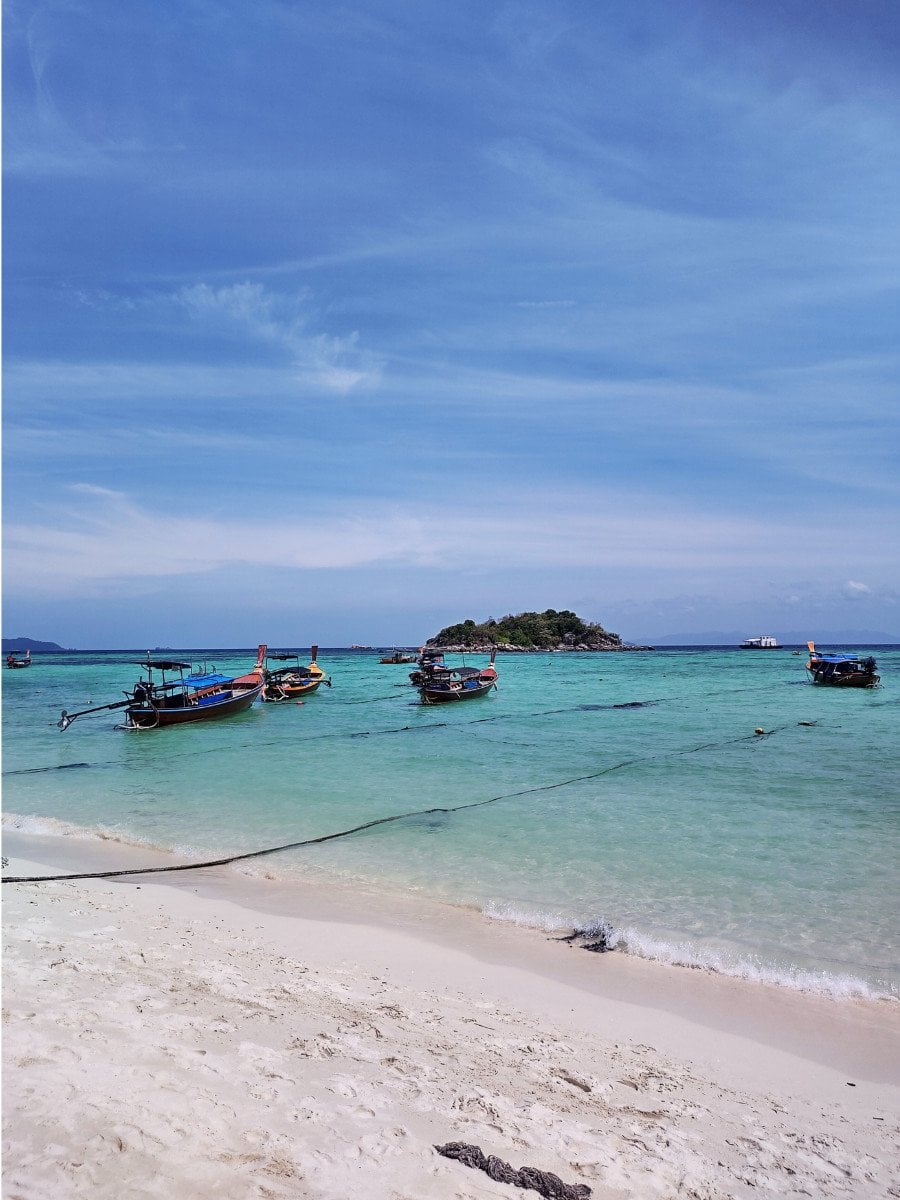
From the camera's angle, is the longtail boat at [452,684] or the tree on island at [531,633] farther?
the tree on island at [531,633]

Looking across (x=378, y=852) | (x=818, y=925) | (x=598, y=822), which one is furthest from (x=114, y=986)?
(x=598, y=822)

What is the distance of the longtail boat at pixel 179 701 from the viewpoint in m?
29.1

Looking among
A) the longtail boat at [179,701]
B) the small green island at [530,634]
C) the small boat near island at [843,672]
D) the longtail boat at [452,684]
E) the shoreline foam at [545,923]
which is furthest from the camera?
the small green island at [530,634]

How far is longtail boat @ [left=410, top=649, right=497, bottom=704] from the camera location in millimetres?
38750

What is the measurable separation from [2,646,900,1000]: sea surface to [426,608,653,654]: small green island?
88.6 metres

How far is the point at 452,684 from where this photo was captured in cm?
3944

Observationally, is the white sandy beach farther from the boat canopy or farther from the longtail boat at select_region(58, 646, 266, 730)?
the boat canopy

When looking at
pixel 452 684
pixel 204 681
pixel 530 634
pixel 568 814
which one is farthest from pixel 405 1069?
pixel 530 634

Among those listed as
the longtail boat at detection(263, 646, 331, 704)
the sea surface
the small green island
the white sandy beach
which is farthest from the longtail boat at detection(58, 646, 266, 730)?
the small green island

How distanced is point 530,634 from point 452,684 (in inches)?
3472

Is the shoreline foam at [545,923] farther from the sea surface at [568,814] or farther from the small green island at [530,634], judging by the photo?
the small green island at [530,634]

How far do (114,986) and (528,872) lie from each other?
603 centimetres

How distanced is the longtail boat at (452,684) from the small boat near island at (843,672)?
22.4 meters

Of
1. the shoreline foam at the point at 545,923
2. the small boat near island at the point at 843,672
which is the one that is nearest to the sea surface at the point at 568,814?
the shoreline foam at the point at 545,923
